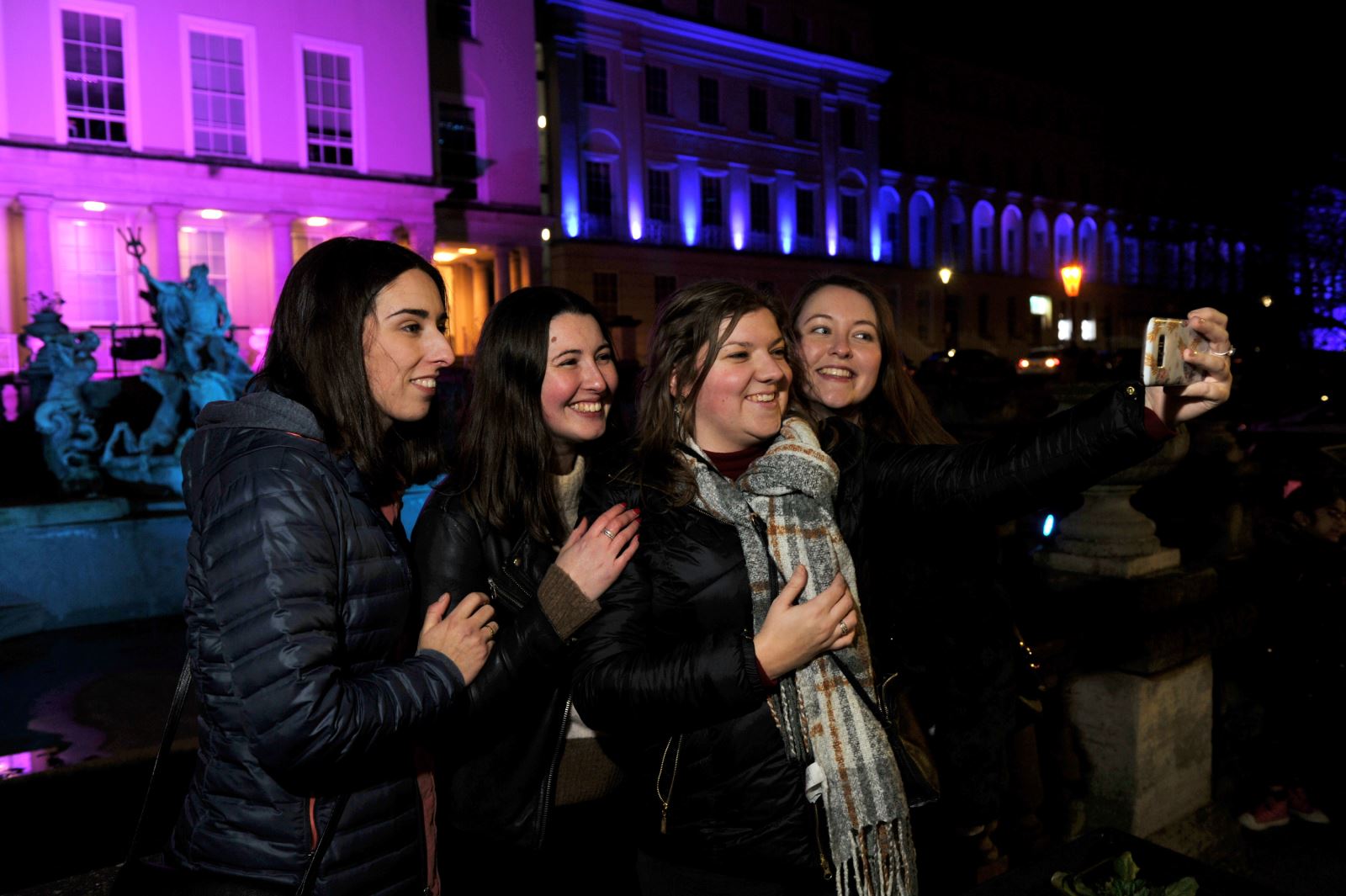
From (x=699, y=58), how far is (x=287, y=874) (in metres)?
35.5

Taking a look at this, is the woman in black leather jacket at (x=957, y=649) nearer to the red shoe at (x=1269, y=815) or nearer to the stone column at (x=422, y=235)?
the red shoe at (x=1269, y=815)

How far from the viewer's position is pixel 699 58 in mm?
33875

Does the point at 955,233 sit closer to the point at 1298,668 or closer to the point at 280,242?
the point at 280,242

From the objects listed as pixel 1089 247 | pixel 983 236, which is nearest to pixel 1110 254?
pixel 1089 247

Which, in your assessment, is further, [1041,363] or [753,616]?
[1041,363]

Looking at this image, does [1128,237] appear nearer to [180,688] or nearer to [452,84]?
[452,84]

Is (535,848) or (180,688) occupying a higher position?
(180,688)

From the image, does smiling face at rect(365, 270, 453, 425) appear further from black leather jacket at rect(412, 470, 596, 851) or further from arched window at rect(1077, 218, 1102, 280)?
arched window at rect(1077, 218, 1102, 280)

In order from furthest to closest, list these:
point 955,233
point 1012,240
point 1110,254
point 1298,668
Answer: point 1110,254 → point 1012,240 → point 955,233 → point 1298,668

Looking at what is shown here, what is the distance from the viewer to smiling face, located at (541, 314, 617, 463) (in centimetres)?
257

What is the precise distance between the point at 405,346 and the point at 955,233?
1802 inches

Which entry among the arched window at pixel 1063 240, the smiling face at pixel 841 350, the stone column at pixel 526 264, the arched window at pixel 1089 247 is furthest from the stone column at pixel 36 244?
the arched window at pixel 1089 247

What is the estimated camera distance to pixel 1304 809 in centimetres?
409

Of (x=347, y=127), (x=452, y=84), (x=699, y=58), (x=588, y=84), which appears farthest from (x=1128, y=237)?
(x=347, y=127)
